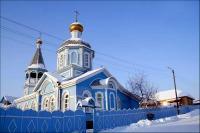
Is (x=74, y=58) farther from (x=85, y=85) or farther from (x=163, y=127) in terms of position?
(x=163, y=127)

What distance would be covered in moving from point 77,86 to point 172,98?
26.4 m

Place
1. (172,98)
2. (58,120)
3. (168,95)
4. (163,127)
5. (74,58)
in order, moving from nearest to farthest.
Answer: (163,127), (58,120), (74,58), (172,98), (168,95)

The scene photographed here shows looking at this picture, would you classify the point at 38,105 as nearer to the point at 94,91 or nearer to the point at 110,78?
the point at 94,91

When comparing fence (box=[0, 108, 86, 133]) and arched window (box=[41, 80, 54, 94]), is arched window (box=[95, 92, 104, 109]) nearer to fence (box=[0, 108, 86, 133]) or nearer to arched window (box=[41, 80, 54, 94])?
arched window (box=[41, 80, 54, 94])

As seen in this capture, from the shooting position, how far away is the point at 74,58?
28906 mm

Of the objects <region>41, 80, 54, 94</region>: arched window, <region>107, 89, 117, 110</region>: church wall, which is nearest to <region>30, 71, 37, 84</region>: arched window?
<region>41, 80, 54, 94</region>: arched window

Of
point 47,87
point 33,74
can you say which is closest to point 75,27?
point 47,87

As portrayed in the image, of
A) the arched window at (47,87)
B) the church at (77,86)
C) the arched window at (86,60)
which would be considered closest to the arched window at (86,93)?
the church at (77,86)

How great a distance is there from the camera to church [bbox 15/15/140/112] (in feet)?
76.4

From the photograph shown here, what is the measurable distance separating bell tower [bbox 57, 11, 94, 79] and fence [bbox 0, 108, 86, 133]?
11.5 m

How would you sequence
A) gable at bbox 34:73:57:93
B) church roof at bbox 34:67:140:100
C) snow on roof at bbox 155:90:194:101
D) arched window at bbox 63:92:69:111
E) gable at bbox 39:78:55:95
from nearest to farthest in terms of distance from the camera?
1. church roof at bbox 34:67:140:100
2. arched window at bbox 63:92:69:111
3. gable at bbox 34:73:57:93
4. gable at bbox 39:78:55:95
5. snow on roof at bbox 155:90:194:101

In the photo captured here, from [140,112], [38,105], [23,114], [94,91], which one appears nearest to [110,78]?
[94,91]

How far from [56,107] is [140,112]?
8.83m

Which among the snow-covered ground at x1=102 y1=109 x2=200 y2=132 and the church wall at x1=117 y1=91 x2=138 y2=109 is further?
the church wall at x1=117 y1=91 x2=138 y2=109
